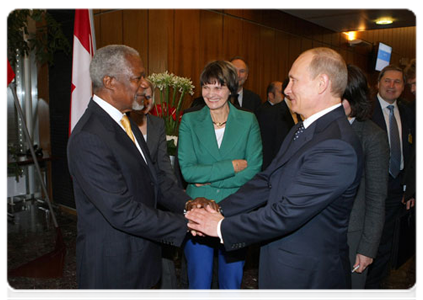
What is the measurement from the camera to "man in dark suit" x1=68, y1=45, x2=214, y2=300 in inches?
64.4

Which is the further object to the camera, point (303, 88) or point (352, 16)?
point (352, 16)

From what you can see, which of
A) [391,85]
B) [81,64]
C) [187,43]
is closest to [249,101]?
[187,43]

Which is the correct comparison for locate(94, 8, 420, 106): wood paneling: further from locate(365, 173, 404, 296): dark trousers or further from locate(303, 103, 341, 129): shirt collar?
locate(303, 103, 341, 129): shirt collar

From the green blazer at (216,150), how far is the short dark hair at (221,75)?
0.19 metres

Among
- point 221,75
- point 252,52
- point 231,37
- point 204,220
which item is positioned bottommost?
point 204,220

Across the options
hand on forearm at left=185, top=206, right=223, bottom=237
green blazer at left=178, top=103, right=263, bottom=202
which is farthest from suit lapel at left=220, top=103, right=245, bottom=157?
hand on forearm at left=185, top=206, right=223, bottom=237

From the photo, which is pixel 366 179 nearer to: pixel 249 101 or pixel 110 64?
pixel 110 64

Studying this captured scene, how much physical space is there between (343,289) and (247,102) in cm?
300

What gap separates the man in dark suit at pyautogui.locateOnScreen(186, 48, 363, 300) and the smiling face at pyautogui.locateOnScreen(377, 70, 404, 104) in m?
1.99

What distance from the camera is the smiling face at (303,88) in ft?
5.42

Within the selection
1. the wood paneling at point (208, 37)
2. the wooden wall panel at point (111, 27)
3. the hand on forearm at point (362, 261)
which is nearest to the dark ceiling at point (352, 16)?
the wood paneling at point (208, 37)

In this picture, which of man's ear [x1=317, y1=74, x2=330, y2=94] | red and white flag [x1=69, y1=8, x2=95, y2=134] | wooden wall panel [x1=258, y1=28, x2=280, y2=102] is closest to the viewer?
man's ear [x1=317, y1=74, x2=330, y2=94]

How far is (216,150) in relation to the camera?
257cm

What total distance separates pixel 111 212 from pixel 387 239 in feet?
8.26
